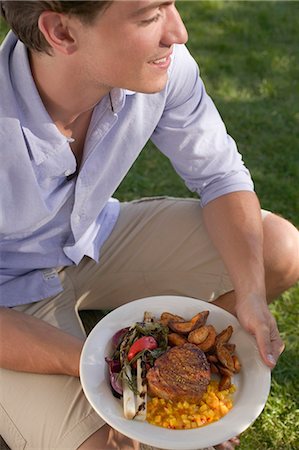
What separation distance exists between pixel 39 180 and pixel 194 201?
24.7 inches

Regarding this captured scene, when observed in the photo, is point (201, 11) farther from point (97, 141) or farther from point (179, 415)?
point (179, 415)

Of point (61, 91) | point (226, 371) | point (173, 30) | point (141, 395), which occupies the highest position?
point (173, 30)

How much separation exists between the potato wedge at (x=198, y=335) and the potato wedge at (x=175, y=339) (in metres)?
0.02

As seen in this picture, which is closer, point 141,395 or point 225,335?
point 141,395

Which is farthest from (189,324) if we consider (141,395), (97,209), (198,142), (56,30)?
(56,30)

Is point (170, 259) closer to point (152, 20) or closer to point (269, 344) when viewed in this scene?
point (269, 344)

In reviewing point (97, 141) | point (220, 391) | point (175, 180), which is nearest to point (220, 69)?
point (175, 180)

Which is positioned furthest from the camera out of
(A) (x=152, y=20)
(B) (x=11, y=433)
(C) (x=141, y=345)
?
(B) (x=11, y=433)

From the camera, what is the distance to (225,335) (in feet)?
6.95

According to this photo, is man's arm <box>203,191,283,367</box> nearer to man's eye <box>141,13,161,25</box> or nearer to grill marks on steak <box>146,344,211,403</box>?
grill marks on steak <box>146,344,211,403</box>

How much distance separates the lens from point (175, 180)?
12.1ft

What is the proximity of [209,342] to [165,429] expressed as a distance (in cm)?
30

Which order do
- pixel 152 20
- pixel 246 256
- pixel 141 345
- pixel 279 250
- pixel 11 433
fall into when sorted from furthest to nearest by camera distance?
1. pixel 279 250
2. pixel 246 256
3. pixel 11 433
4. pixel 141 345
5. pixel 152 20

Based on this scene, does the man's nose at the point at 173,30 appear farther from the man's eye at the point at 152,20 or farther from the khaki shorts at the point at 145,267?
the khaki shorts at the point at 145,267
